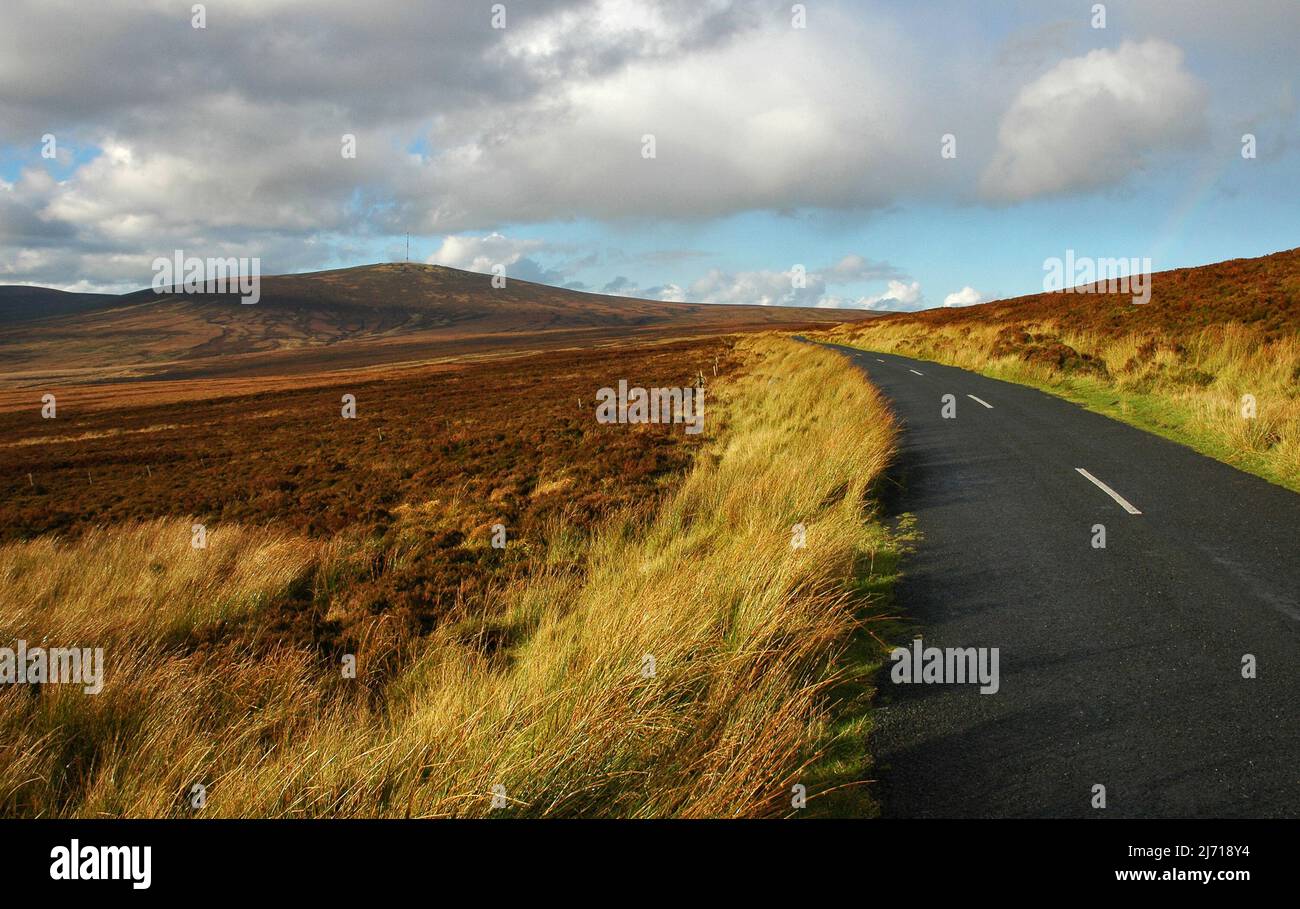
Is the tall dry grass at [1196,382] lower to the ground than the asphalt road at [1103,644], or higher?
higher

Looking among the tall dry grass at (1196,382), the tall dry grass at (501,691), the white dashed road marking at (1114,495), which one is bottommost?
the tall dry grass at (501,691)

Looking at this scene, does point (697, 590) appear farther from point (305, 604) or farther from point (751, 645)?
point (305, 604)

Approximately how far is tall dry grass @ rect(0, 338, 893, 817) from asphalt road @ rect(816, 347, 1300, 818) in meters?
0.66

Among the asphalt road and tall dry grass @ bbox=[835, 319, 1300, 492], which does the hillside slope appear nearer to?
tall dry grass @ bbox=[835, 319, 1300, 492]

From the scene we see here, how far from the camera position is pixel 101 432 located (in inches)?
1300

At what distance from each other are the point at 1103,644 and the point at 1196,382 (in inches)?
593

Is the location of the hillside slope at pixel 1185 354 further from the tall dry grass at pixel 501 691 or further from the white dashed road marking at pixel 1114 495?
the tall dry grass at pixel 501 691

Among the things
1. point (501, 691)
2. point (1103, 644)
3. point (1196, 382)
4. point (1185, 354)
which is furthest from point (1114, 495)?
point (1185, 354)

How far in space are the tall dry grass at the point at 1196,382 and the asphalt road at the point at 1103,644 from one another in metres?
1.71

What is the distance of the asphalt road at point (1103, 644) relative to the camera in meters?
3.06

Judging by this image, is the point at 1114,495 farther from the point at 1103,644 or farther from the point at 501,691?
the point at 501,691

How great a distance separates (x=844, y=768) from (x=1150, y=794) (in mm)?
1328

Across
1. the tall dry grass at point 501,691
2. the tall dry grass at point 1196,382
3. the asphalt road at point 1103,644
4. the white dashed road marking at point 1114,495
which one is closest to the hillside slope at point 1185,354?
the tall dry grass at point 1196,382
